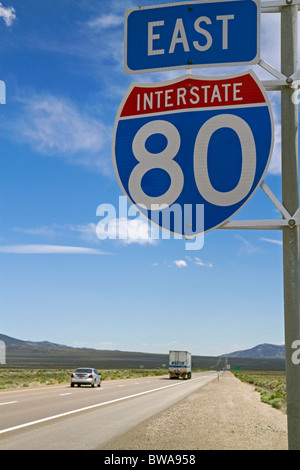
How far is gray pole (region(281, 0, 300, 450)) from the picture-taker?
111 inches

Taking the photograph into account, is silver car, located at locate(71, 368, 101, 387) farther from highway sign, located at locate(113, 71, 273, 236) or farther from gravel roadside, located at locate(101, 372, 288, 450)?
highway sign, located at locate(113, 71, 273, 236)

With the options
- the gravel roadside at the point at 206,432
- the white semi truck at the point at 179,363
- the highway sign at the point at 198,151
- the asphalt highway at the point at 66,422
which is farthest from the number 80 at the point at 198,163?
the white semi truck at the point at 179,363

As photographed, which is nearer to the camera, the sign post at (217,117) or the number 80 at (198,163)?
the sign post at (217,117)

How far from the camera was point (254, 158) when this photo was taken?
312 cm

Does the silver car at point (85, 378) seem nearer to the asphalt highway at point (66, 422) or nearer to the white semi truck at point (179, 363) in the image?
the asphalt highway at point (66, 422)

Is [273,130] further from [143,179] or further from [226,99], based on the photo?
[143,179]

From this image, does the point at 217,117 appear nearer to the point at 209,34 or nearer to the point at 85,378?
the point at 209,34

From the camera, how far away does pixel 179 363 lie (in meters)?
64.6

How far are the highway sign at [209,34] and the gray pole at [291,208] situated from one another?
0.22 metres

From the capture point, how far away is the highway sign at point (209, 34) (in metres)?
3.34

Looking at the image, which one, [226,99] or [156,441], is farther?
[156,441]

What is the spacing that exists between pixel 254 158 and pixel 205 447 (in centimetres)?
1007

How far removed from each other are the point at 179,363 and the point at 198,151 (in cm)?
6360
